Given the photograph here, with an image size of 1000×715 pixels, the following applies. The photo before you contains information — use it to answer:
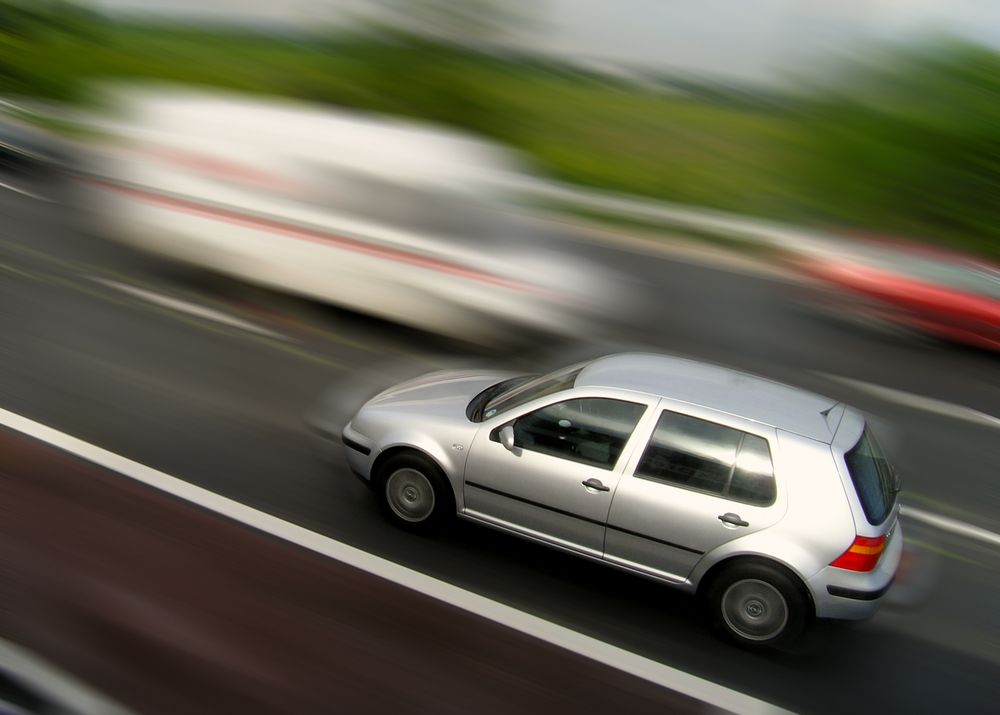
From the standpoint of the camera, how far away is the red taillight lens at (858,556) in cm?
572

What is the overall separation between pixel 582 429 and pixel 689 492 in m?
0.75

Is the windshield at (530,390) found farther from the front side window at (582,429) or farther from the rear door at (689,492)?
the rear door at (689,492)

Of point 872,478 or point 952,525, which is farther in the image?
point 952,525

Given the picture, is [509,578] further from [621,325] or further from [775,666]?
[621,325]

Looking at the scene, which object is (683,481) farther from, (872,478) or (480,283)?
(480,283)

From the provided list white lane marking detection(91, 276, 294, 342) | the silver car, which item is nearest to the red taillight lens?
the silver car

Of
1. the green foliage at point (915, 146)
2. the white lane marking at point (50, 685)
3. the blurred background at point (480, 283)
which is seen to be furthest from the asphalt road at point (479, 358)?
the green foliage at point (915, 146)

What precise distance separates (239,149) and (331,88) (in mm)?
11721

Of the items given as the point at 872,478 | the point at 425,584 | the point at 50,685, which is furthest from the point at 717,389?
the point at 50,685

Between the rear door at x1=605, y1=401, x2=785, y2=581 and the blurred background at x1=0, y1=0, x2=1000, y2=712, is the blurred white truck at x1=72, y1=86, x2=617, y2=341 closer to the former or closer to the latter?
the blurred background at x1=0, y1=0, x2=1000, y2=712

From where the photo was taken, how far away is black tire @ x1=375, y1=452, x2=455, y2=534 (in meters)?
6.54

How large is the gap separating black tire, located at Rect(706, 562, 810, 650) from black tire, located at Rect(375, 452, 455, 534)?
177 centimetres

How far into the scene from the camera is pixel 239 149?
1070cm

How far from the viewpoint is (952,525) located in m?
8.09
